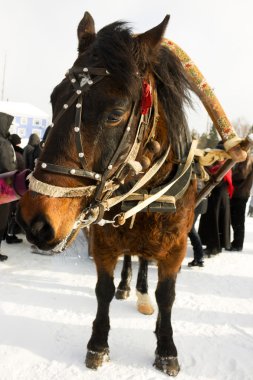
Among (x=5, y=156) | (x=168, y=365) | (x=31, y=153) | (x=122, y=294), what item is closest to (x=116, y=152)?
(x=168, y=365)

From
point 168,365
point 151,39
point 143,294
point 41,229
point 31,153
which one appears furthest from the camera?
point 31,153

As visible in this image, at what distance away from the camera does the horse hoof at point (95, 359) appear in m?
2.58

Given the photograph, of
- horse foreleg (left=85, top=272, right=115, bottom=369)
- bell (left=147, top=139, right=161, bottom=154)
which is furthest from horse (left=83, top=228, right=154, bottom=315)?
bell (left=147, top=139, right=161, bottom=154)

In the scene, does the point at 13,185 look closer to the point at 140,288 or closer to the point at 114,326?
the point at 114,326

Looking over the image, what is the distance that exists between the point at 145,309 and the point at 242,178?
400 cm

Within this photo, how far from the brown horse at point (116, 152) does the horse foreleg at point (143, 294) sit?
0.91 meters

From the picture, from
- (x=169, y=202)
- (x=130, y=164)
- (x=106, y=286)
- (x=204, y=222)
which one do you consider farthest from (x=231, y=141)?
(x=204, y=222)

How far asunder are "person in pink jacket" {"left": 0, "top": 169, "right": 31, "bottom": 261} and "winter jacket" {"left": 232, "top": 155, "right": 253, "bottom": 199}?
17.3 ft

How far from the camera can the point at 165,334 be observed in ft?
8.86

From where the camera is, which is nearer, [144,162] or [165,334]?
[144,162]

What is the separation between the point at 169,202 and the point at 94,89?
1.06m

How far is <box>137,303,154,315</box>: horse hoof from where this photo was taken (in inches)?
139

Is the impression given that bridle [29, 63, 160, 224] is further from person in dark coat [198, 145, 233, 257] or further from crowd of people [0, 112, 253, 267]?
person in dark coat [198, 145, 233, 257]

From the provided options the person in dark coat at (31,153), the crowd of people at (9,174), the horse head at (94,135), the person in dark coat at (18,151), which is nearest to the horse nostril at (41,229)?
the horse head at (94,135)
